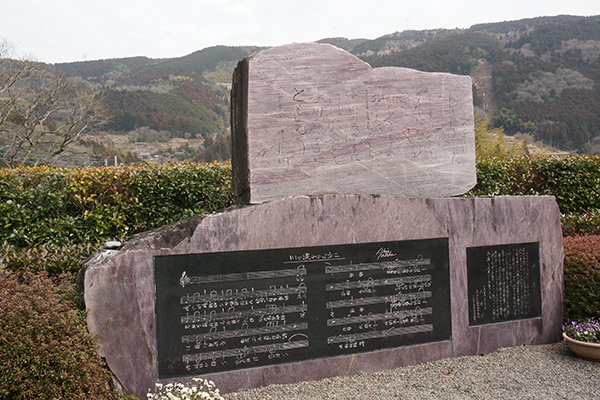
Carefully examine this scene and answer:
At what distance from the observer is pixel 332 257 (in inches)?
131

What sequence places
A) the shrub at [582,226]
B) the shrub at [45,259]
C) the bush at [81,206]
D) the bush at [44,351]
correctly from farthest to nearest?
the shrub at [582,226]
the bush at [81,206]
the shrub at [45,259]
the bush at [44,351]

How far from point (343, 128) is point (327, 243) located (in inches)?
40.8

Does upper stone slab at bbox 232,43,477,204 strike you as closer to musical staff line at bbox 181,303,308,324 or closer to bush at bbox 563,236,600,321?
musical staff line at bbox 181,303,308,324

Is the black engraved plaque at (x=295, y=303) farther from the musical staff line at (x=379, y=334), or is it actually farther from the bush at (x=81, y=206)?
the bush at (x=81, y=206)

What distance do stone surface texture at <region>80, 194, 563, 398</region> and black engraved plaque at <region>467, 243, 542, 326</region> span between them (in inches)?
2.6

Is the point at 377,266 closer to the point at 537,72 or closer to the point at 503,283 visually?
the point at 503,283

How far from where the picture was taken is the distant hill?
4166 centimetres

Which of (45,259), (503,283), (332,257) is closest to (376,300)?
(332,257)

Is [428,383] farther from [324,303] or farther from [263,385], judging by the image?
[263,385]

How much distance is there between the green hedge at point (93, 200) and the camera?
5000 millimetres

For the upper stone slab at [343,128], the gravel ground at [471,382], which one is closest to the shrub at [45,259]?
the upper stone slab at [343,128]

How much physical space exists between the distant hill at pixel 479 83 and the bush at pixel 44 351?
3589 cm

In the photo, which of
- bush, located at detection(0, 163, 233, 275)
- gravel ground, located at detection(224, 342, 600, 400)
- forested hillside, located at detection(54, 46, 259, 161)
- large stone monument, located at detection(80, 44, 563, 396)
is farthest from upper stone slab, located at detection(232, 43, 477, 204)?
forested hillside, located at detection(54, 46, 259, 161)

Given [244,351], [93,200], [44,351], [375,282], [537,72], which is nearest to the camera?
[44,351]
